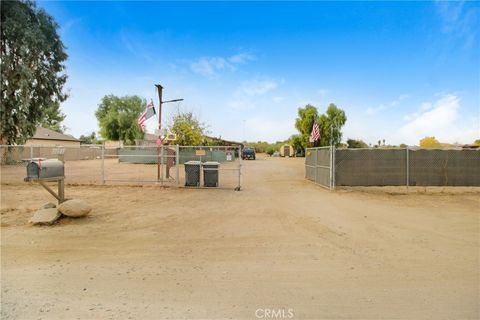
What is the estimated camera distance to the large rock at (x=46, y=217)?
7.24m

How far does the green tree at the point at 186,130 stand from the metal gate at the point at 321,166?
54.4 feet

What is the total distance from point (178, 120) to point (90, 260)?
97.3 ft

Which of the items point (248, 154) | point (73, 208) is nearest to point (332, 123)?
point (248, 154)

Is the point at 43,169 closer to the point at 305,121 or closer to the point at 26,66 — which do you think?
the point at 26,66

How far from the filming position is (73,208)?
25.0 feet

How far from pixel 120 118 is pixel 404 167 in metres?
54.4

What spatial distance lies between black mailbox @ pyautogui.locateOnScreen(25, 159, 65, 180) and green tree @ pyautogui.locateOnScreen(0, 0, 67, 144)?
2168 centimetres

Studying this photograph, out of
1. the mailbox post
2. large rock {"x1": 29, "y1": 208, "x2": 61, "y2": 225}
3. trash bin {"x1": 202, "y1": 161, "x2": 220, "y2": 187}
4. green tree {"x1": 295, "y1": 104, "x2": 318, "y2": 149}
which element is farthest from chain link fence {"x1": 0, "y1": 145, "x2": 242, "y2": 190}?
green tree {"x1": 295, "y1": 104, "x2": 318, "y2": 149}

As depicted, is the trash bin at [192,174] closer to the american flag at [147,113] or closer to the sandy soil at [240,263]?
the american flag at [147,113]

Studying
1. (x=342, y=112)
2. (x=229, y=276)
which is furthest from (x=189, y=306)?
(x=342, y=112)

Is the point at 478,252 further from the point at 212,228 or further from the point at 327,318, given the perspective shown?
the point at 212,228

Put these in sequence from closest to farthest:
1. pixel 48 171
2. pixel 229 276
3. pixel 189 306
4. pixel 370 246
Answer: pixel 189 306
pixel 229 276
pixel 370 246
pixel 48 171

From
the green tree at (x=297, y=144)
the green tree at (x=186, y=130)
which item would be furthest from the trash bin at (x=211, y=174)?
the green tree at (x=297, y=144)

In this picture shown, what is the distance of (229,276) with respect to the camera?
445cm
